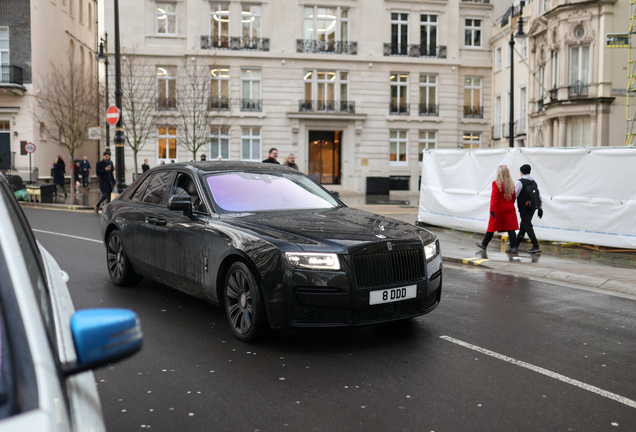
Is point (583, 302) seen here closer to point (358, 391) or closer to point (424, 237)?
point (424, 237)

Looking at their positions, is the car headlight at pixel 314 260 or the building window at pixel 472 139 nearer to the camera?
the car headlight at pixel 314 260

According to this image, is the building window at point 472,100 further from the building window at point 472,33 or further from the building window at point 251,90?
the building window at point 251,90

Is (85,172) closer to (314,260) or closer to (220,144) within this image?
(220,144)

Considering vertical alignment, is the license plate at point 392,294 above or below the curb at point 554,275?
above

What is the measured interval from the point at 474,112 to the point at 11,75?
30.4 meters

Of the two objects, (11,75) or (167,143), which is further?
(167,143)

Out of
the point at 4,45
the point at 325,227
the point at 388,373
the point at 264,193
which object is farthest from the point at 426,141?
the point at 388,373

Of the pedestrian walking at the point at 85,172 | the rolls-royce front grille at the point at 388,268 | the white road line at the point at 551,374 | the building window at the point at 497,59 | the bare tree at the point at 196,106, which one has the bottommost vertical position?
the white road line at the point at 551,374

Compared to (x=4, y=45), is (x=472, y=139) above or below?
below

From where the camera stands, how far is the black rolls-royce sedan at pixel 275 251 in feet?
16.9

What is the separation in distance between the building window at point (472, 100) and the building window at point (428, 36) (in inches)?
133

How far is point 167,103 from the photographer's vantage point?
133 ft

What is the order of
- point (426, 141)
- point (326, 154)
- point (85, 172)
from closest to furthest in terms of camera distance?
1. point (85, 172)
2. point (426, 141)
3. point (326, 154)

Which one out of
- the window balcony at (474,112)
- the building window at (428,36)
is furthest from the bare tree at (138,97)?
the window balcony at (474,112)
